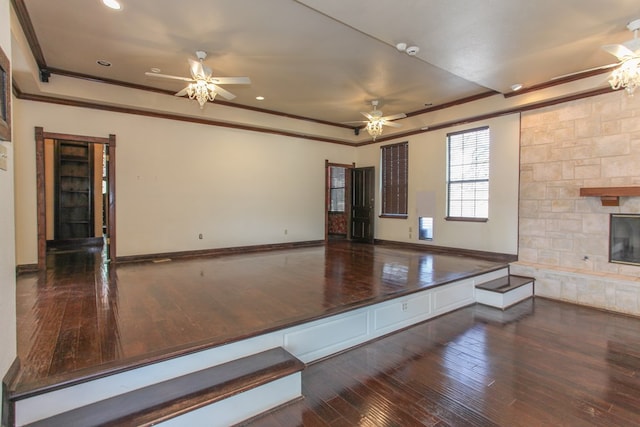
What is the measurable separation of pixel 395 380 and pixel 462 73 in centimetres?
435

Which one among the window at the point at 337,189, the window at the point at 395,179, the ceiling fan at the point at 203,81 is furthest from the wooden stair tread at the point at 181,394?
the window at the point at 337,189

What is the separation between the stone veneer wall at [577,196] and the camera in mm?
4508

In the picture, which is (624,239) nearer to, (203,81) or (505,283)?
(505,283)

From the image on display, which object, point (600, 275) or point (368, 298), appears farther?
point (600, 275)

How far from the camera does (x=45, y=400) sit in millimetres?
1845

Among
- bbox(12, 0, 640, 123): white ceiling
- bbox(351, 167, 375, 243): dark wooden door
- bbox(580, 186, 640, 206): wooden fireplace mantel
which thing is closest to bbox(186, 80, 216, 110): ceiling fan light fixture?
bbox(12, 0, 640, 123): white ceiling

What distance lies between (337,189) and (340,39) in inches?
254

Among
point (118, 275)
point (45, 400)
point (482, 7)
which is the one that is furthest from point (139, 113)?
point (482, 7)

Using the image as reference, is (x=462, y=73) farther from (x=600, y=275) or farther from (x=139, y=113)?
(x=139, y=113)

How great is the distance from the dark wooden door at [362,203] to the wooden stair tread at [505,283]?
3.66m

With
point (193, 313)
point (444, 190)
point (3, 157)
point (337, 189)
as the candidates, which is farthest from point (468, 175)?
point (3, 157)

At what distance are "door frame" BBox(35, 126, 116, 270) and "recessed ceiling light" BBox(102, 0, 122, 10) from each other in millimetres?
2792

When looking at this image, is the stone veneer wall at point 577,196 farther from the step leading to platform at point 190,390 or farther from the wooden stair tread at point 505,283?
the step leading to platform at point 190,390

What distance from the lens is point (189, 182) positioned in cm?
636
